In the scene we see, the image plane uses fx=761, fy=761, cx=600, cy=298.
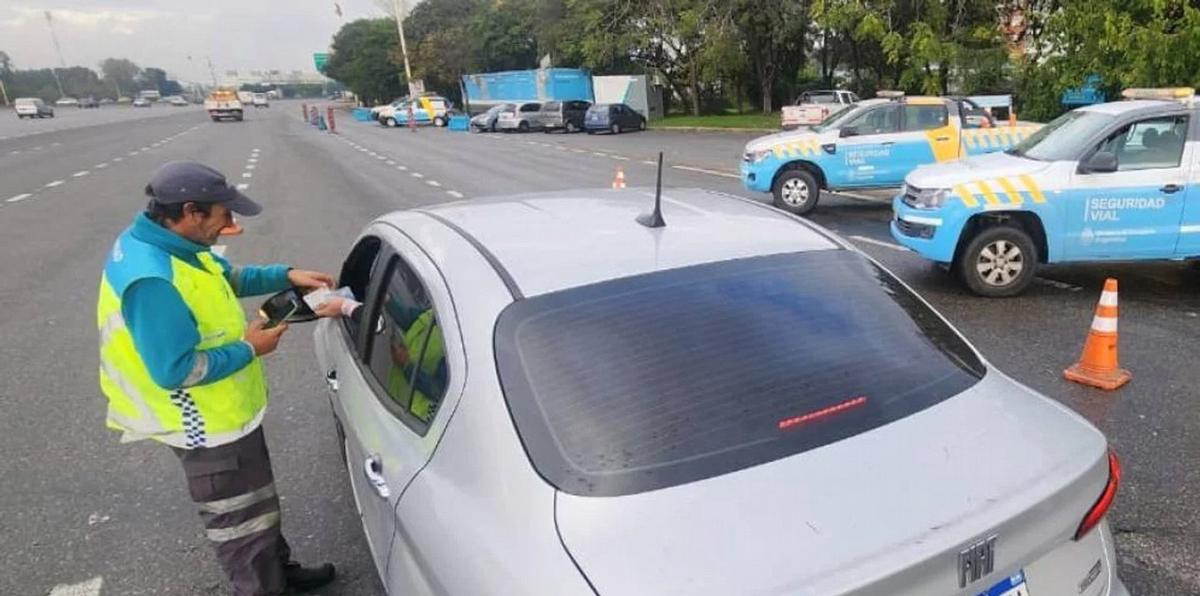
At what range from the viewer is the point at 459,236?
2.28m

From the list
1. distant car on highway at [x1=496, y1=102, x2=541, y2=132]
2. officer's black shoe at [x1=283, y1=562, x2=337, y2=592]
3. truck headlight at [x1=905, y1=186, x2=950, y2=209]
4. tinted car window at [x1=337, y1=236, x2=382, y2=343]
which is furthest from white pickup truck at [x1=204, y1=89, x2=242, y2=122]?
officer's black shoe at [x1=283, y1=562, x2=337, y2=592]

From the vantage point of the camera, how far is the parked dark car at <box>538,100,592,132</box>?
34.5m

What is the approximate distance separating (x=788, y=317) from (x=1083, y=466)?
29.0 inches

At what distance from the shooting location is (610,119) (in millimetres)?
31766

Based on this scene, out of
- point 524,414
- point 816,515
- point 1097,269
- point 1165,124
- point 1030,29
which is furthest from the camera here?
point 1030,29

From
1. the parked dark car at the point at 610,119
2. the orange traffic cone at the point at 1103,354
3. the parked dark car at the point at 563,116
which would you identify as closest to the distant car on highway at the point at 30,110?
the parked dark car at the point at 563,116

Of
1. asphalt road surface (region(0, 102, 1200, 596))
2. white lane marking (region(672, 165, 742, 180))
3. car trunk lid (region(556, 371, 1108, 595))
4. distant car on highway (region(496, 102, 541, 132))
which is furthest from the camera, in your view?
distant car on highway (region(496, 102, 541, 132))

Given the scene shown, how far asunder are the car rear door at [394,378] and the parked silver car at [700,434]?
0.01m

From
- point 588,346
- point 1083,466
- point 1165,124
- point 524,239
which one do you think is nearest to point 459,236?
point 524,239

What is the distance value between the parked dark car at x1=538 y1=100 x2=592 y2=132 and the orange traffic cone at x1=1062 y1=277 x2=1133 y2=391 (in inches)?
1222

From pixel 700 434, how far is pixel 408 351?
0.98 meters

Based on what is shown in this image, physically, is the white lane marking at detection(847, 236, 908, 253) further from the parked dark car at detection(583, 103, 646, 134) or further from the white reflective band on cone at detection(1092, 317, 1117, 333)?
the parked dark car at detection(583, 103, 646, 134)

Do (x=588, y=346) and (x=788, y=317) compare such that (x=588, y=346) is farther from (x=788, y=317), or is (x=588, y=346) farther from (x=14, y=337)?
(x=14, y=337)

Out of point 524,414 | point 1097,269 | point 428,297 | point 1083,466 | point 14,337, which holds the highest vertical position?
point 428,297
